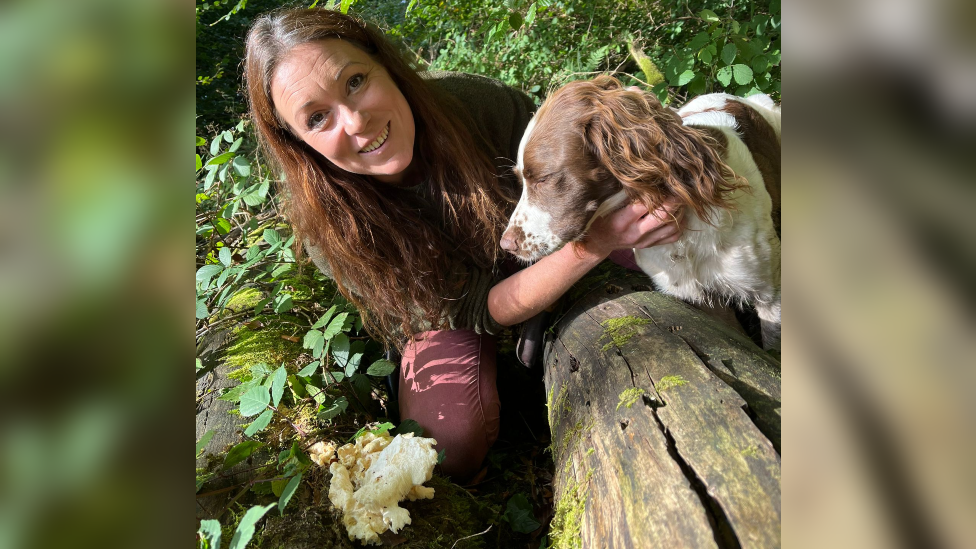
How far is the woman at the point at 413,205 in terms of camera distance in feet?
7.66

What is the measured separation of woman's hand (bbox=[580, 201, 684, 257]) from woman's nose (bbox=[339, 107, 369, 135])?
1.00 m

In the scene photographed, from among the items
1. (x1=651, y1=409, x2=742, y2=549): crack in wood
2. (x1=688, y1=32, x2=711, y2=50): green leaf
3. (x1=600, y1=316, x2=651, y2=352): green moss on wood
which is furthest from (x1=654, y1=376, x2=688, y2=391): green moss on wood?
(x1=688, y1=32, x2=711, y2=50): green leaf

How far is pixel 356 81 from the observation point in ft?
7.86

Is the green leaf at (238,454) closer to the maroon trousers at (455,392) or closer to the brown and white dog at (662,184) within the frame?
the maroon trousers at (455,392)

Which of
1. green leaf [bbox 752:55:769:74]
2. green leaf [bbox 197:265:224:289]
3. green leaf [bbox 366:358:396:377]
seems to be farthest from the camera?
green leaf [bbox 752:55:769:74]

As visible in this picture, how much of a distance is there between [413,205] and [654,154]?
117cm

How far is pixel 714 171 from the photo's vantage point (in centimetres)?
220

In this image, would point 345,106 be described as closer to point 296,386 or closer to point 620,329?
point 296,386

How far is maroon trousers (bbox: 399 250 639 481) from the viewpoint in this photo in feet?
8.95

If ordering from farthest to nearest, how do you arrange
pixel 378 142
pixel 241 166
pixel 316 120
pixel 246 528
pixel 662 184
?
pixel 241 166, pixel 378 142, pixel 316 120, pixel 662 184, pixel 246 528

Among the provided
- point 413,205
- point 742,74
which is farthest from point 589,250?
point 742,74

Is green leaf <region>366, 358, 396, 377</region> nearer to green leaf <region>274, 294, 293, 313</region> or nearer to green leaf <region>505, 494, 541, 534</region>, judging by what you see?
green leaf <region>274, 294, 293, 313</region>

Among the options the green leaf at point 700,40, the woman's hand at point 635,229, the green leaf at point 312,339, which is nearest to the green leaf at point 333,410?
the green leaf at point 312,339
